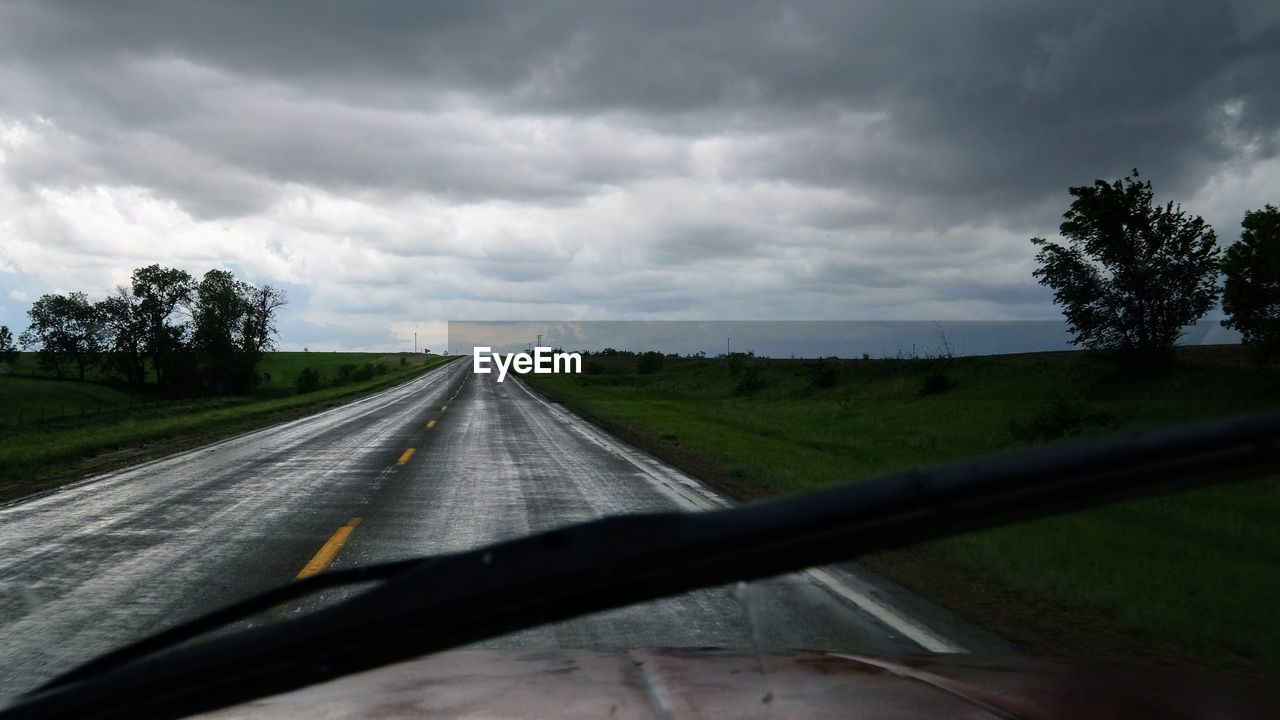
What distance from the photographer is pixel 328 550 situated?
8.00m

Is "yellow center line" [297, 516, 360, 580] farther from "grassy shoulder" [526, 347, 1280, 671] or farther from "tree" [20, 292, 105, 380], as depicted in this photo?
"tree" [20, 292, 105, 380]

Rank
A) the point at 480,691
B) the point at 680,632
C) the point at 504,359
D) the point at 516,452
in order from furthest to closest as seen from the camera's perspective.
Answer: the point at 504,359, the point at 516,452, the point at 680,632, the point at 480,691

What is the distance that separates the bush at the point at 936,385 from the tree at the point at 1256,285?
11.1 metres

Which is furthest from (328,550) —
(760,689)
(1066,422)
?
(1066,422)

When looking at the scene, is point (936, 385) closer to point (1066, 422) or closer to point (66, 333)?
point (1066, 422)

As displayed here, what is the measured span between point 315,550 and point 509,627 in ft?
22.7

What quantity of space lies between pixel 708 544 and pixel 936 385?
3130cm

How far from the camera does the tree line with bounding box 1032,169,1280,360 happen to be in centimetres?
1898

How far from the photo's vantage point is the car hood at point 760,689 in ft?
7.72

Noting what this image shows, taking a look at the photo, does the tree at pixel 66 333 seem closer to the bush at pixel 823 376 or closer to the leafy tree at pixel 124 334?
the leafy tree at pixel 124 334

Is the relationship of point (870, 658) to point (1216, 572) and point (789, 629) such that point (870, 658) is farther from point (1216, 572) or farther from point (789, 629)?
point (1216, 572)

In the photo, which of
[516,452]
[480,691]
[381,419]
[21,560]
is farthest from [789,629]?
[381,419]

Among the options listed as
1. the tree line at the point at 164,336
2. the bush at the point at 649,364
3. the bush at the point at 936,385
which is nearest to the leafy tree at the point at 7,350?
the tree line at the point at 164,336

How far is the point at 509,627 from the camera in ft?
5.48
